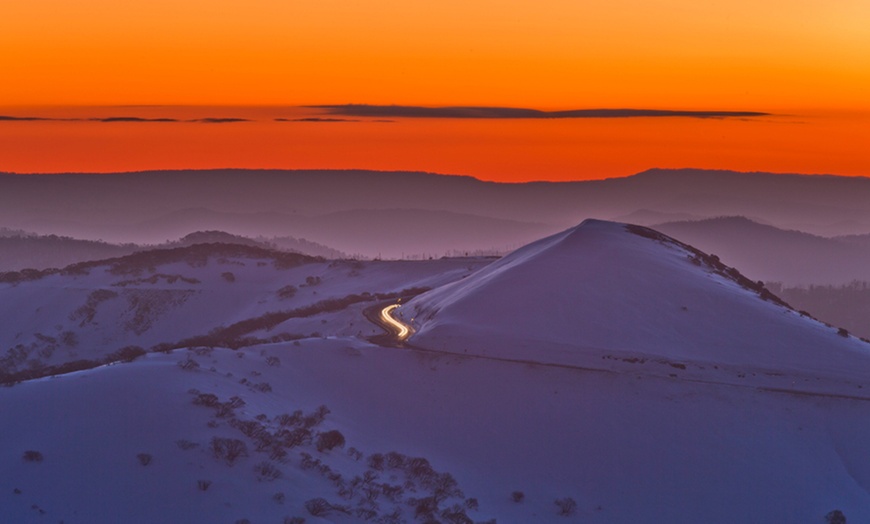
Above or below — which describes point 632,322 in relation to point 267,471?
above

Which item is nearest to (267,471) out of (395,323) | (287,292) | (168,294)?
(395,323)

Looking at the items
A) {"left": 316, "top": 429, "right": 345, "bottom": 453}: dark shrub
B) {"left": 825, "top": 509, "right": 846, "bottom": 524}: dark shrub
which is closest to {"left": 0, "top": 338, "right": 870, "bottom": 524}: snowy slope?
{"left": 316, "top": 429, "right": 345, "bottom": 453}: dark shrub

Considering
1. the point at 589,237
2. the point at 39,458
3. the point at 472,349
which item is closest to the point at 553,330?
the point at 472,349

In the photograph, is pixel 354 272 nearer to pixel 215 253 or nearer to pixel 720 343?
pixel 215 253

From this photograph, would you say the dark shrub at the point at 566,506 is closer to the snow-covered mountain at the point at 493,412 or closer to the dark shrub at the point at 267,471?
the snow-covered mountain at the point at 493,412

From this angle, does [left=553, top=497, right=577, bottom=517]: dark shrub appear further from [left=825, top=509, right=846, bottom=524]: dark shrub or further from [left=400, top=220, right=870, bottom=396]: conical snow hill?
[left=400, top=220, right=870, bottom=396]: conical snow hill

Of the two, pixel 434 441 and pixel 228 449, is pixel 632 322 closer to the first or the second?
pixel 434 441
